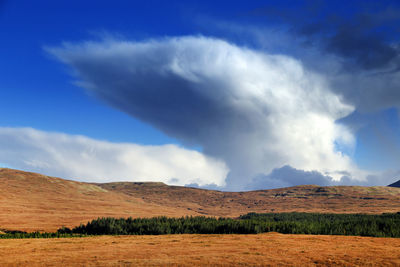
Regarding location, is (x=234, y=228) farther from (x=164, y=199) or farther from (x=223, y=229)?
(x=164, y=199)

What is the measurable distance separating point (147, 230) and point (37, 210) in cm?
4881

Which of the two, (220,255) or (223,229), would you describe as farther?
(223,229)

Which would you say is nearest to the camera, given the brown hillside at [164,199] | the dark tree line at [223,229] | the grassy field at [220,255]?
the grassy field at [220,255]

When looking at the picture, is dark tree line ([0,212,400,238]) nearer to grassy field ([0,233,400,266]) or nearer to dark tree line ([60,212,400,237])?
dark tree line ([60,212,400,237])

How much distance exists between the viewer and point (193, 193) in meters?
151

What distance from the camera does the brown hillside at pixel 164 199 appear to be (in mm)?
81938

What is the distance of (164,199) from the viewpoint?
14012 cm

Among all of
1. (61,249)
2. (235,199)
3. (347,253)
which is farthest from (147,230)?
(235,199)

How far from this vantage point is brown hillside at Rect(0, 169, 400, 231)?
269 ft

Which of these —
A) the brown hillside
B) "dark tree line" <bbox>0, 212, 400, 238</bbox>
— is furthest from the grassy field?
the brown hillside

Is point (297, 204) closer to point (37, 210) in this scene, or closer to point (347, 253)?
point (37, 210)

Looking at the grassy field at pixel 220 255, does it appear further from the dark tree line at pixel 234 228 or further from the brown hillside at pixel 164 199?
the brown hillside at pixel 164 199

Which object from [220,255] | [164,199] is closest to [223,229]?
[220,255]

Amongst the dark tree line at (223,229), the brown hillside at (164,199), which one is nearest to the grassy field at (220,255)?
the dark tree line at (223,229)
